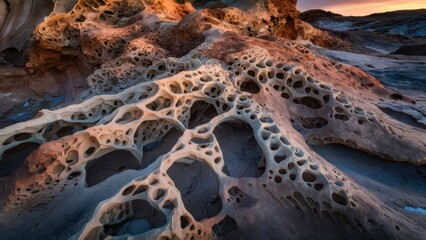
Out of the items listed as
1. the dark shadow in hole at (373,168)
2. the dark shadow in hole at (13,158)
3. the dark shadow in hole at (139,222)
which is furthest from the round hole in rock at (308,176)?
the dark shadow in hole at (13,158)

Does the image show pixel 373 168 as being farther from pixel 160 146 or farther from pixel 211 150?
pixel 160 146

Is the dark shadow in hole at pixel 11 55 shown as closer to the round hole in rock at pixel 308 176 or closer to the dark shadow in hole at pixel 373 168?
the dark shadow in hole at pixel 373 168

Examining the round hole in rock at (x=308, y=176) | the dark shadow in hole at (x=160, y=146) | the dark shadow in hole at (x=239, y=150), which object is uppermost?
the round hole in rock at (x=308, y=176)

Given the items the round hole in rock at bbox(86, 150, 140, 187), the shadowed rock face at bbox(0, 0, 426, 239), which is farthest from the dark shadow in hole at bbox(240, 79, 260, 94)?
the round hole in rock at bbox(86, 150, 140, 187)

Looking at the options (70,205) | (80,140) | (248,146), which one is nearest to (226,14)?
(248,146)

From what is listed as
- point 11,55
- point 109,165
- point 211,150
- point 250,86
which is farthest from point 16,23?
point 211,150

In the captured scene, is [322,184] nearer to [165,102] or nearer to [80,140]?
[165,102]
